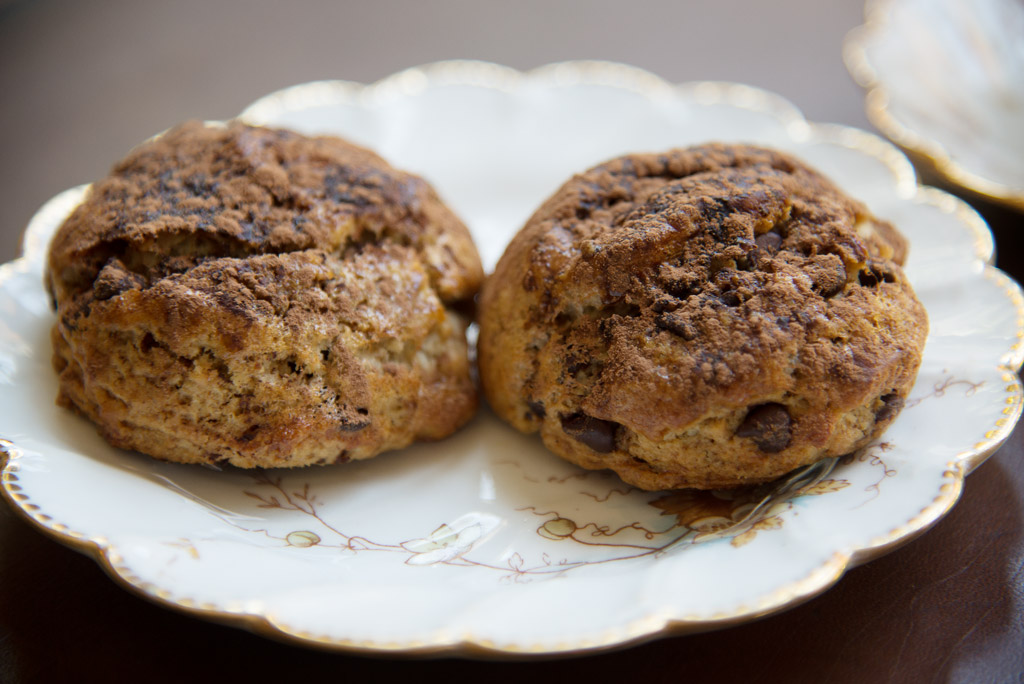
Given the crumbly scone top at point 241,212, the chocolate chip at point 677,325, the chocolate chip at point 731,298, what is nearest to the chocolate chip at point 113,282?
the crumbly scone top at point 241,212

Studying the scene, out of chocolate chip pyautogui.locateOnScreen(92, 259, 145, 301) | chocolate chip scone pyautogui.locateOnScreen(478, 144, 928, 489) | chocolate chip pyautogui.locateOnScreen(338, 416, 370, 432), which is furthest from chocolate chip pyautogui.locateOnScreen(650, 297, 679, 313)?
chocolate chip pyautogui.locateOnScreen(92, 259, 145, 301)

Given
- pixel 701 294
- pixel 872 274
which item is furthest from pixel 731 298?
pixel 872 274

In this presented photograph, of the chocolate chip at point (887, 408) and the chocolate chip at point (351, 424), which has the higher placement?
the chocolate chip at point (887, 408)

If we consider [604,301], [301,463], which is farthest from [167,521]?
[604,301]

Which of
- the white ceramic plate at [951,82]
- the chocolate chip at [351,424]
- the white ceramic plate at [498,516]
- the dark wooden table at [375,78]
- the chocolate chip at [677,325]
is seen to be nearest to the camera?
the white ceramic plate at [498,516]

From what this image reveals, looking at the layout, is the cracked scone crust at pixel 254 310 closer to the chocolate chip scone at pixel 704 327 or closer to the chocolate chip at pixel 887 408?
the chocolate chip scone at pixel 704 327

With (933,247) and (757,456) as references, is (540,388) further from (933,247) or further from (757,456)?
(933,247)
